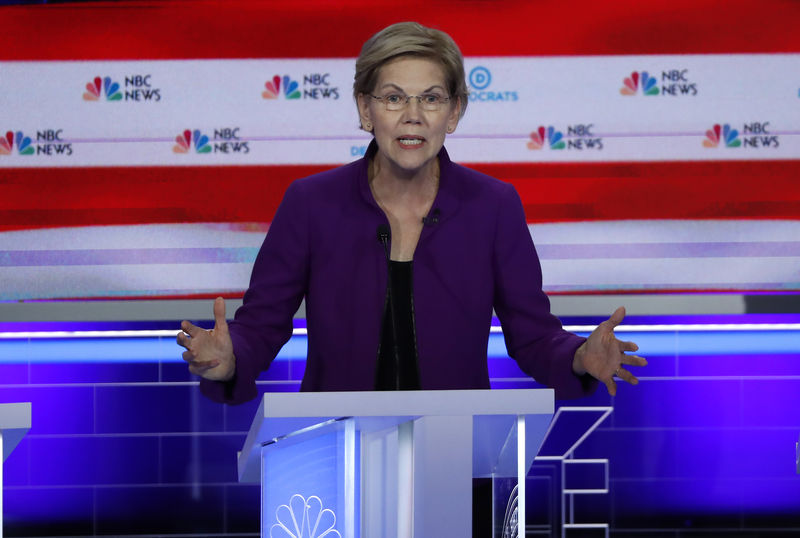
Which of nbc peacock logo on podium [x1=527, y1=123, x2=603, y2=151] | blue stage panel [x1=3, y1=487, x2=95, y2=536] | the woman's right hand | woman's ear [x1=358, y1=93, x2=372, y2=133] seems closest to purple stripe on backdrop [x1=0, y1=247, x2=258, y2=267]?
blue stage panel [x1=3, y1=487, x2=95, y2=536]

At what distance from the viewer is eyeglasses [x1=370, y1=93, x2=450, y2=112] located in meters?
1.95

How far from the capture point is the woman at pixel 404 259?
195 cm

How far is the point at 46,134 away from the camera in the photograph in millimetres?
3402

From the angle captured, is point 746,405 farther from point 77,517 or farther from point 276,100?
point 77,517

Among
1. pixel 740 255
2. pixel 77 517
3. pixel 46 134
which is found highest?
pixel 46 134

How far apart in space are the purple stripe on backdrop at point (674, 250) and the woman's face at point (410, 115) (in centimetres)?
152

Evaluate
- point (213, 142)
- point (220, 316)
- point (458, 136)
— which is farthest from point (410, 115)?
point (213, 142)

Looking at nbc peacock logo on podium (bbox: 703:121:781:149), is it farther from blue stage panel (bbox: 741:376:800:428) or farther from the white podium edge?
the white podium edge

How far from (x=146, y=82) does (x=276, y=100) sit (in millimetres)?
415

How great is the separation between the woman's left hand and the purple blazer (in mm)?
181

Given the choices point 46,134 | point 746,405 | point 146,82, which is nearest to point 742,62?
point 746,405

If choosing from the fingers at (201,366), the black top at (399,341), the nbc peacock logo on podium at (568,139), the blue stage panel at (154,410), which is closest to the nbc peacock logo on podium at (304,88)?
the nbc peacock logo on podium at (568,139)

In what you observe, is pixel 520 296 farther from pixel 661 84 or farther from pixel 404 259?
pixel 661 84

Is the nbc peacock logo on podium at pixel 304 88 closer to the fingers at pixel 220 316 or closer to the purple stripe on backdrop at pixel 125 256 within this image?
the purple stripe on backdrop at pixel 125 256
